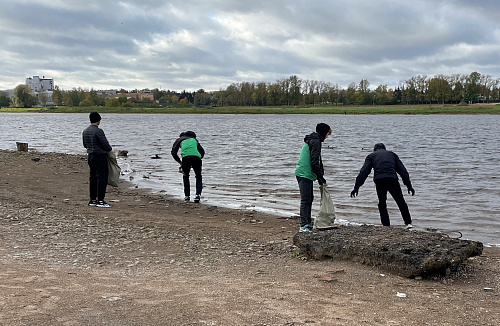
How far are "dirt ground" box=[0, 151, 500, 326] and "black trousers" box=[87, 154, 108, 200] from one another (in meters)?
1.14

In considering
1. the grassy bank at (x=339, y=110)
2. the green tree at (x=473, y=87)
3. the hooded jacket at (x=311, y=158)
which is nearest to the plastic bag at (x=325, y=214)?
the hooded jacket at (x=311, y=158)

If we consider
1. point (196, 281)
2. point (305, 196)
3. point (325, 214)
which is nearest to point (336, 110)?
point (305, 196)

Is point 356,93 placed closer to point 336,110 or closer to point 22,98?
point 336,110

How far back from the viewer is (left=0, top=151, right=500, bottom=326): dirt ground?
489cm

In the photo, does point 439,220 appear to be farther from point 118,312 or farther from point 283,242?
point 118,312

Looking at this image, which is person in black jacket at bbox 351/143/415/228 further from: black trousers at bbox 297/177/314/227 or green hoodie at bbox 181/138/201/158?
green hoodie at bbox 181/138/201/158

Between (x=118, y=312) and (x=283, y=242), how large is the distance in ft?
13.2

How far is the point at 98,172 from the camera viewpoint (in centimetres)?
1099

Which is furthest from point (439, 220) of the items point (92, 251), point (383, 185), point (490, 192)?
point (92, 251)

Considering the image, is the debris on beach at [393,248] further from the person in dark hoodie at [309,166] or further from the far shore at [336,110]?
the far shore at [336,110]

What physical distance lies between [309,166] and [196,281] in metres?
3.51

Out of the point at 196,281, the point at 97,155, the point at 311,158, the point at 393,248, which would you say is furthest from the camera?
the point at 97,155

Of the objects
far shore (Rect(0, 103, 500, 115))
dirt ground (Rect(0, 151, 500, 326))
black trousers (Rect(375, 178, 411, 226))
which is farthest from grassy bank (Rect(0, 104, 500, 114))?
dirt ground (Rect(0, 151, 500, 326))

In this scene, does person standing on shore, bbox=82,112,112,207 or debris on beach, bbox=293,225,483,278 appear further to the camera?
person standing on shore, bbox=82,112,112,207
